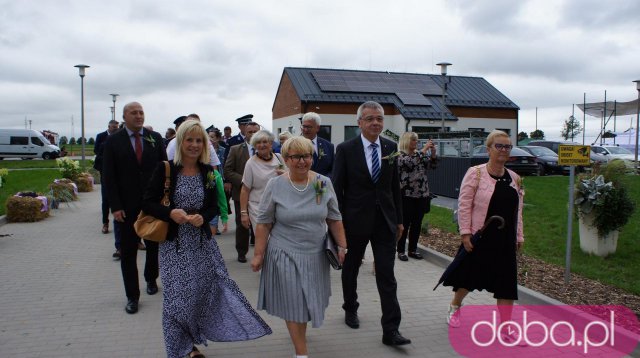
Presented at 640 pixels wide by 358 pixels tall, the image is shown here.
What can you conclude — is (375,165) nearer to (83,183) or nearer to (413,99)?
(83,183)

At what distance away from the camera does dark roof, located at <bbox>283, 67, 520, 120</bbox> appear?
32750 millimetres

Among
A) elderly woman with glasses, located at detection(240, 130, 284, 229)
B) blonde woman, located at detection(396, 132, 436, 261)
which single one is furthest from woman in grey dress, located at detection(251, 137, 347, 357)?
blonde woman, located at detection(396, 132, 436, 261)

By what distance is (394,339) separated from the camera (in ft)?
14.6

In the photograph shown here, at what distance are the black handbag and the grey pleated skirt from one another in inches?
2.7

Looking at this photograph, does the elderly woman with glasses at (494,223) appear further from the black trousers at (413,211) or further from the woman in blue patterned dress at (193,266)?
the black trousers at (413,211)

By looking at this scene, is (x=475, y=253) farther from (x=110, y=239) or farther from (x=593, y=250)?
(x=110, y=239)

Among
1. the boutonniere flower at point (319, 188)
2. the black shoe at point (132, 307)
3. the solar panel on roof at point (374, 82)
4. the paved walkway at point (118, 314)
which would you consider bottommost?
the paved walkway at point (118, 314)

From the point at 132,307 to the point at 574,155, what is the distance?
504cm

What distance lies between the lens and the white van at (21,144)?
144 ft

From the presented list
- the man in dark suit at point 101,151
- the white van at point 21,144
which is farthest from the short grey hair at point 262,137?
the white van at point 21,144

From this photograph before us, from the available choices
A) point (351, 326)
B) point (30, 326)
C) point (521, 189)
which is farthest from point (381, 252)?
point (30, 326)

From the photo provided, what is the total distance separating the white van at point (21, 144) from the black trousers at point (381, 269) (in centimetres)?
4656

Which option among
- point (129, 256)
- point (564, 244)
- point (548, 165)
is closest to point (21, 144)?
point (548, 165)

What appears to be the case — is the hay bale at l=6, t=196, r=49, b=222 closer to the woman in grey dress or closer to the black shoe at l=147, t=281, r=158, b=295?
the black shoe at l=147, t=281, r=158, b=295
